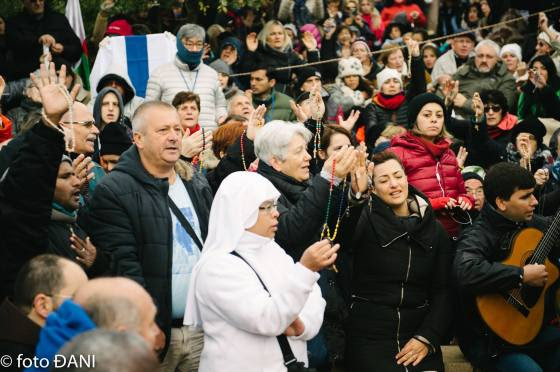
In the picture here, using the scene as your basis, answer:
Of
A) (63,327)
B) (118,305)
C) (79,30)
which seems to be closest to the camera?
(63,327)

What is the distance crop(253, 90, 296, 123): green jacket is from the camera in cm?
1158

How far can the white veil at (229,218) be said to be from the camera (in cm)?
576

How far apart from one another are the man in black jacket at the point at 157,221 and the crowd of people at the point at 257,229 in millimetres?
13

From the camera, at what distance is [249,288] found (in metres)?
5.57

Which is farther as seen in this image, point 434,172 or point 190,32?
point 190,32

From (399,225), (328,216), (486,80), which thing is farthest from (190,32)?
(328,216)

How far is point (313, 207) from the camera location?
6.43 meters

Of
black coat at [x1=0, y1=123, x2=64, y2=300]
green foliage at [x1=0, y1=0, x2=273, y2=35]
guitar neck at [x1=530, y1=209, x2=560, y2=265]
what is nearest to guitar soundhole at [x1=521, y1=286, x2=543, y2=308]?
guitar neck at [x1=530, y1=209, x2=560, y2=265]

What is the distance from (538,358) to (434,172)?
185cm

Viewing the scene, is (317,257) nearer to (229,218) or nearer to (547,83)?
(229,218)

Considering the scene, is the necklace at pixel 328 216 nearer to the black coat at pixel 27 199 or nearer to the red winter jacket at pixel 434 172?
the red winter jacket at pixel 434 172

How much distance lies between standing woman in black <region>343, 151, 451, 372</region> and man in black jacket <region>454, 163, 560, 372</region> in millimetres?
245

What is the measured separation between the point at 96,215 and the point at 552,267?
3.55 meters

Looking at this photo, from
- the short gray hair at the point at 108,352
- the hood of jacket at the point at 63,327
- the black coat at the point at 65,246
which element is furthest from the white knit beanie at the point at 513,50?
the short gray hair at the point at 108,352
